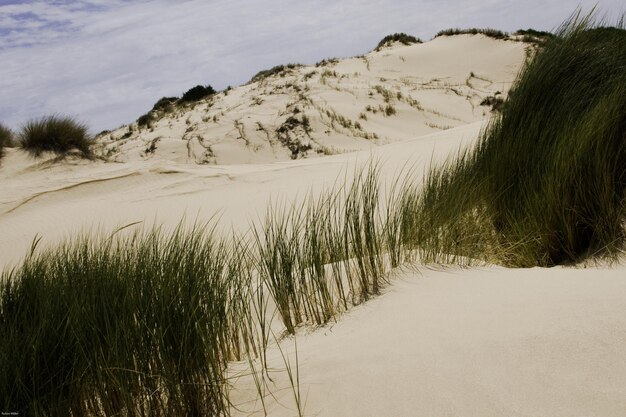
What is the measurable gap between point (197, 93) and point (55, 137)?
39.3 feet

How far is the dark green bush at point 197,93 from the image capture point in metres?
20.1

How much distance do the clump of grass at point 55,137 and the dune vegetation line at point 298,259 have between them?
6.38 meters

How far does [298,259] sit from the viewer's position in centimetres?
262

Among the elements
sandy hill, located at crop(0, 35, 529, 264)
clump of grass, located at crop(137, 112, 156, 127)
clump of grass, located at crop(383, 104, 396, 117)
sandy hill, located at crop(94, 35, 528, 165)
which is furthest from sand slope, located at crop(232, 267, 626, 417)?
clump of grass, located at crop(137, 112, 156, 127)

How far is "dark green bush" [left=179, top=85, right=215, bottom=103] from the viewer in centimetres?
2008

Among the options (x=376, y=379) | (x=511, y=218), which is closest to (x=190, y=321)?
(x=376, y=379)

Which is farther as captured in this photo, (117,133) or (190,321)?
(117,133)

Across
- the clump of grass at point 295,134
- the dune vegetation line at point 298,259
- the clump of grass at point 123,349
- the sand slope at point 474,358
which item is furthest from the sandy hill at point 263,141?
the sand slope at point 474,358

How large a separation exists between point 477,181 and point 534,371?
2.26 meters

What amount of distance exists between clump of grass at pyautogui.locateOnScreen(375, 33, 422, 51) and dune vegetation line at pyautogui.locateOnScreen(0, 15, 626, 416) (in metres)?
20.1

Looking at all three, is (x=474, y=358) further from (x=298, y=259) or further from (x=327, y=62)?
(x=327, y=62)

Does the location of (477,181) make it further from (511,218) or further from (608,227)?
(608,227)

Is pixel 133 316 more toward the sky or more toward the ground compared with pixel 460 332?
more toward the sky

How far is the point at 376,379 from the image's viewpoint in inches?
63.6
